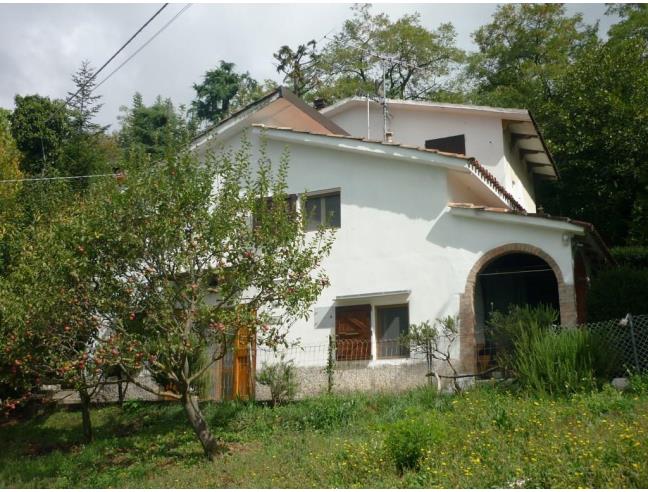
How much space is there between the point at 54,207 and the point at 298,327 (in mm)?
6061

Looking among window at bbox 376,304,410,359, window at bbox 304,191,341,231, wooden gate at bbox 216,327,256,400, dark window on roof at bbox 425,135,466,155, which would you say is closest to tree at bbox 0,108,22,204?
wooden gate at bbox 216,327,256,400

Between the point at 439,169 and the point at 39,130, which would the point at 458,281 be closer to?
the point at 439,169

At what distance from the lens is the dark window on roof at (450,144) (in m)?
22.1

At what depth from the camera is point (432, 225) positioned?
53.3 feet

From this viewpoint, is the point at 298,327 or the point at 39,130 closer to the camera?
the point at 298,327

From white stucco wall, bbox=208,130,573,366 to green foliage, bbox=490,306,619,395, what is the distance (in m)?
2.36

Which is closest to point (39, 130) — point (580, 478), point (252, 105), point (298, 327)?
point (252, 105)

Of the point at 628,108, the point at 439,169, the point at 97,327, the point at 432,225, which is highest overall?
the point at 628,108

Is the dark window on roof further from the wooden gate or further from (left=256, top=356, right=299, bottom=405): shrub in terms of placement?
(left=256, top=356, right=299, bottom=405): shrub

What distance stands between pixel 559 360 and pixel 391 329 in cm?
479

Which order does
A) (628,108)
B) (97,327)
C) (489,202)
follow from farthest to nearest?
(628,108) < (489,202) < (97,327)

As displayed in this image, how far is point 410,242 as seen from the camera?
1641cm

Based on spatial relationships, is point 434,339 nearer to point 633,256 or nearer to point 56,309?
point 56,309

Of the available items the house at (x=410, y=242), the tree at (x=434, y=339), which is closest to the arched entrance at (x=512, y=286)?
the house at (x=410, y=242)
